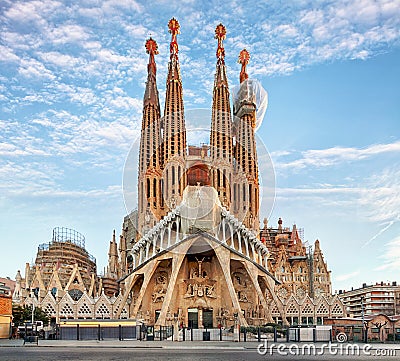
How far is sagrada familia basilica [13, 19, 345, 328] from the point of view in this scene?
238 ft

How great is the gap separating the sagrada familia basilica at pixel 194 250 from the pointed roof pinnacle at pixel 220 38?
0.63 ft

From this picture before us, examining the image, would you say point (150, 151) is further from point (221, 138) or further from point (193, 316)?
point (193, 316)

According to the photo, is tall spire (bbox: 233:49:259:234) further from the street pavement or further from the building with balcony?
the street pavement

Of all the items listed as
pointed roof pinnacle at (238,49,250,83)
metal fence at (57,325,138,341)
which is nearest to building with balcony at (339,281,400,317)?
pointed roof pinnacle at (238,49,250,83)

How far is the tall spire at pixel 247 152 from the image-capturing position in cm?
10131

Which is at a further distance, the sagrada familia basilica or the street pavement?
the sagrada familia basilica

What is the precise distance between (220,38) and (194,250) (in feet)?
167

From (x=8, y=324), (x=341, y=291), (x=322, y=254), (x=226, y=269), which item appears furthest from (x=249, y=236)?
(x=341, y=291)

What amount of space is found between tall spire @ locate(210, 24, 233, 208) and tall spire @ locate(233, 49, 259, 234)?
235 cm

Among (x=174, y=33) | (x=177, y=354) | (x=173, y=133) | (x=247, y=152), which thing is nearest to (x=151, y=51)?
(x=174, y=33)

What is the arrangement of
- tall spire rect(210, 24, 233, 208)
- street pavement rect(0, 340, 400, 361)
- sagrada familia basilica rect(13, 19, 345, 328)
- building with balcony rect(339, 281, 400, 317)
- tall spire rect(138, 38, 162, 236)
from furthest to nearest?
building with balcony rect(339, 281, 400, 317) < tall spire rect(210, 24, 233, 208) < tall spire rect(138, 38, 162, 236) < sagrada familia basilica rect(13, 19, 345, 328) < street pavement rect(0, 340, 400, 361)

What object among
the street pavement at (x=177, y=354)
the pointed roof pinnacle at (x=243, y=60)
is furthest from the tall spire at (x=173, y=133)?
the street pavement at (x=177, y=354)

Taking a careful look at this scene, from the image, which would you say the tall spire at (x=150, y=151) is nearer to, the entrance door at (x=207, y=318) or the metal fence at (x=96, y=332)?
the entrance door at (x=207, y=318)

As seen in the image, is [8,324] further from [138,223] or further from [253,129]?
[253,129]
